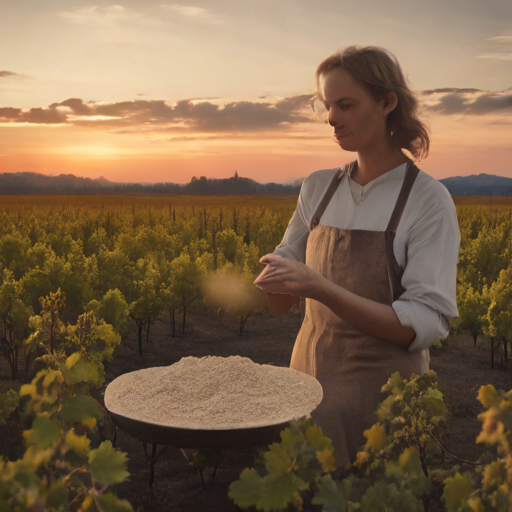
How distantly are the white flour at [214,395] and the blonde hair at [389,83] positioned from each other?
111 centimetres

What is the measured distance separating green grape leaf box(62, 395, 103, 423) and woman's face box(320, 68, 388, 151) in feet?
4.74

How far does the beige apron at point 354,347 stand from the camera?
206 cm

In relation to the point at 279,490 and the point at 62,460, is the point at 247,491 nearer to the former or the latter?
the point at 279,490

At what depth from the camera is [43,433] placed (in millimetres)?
1072

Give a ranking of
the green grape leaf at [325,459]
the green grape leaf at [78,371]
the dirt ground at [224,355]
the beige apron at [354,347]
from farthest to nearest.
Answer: the dirt ground at [224,355]
the beige apron at [354,347]
the green grape leaf at [78,371]
the green grape leaf at [325,459]

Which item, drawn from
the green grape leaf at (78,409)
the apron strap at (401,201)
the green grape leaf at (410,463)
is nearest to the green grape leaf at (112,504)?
the green grape leaf at (78,409)

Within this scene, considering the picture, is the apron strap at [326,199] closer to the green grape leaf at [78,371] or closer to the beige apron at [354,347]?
the beige apron at [354,347]

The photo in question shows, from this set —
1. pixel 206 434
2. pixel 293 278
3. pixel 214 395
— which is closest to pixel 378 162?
pixel 293 278

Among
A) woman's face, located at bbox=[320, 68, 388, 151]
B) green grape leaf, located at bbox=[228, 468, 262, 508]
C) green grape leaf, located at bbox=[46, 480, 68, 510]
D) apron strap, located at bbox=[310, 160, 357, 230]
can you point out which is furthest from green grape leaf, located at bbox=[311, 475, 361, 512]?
apron strap, located at bbox=[310, 160, 357, 230]

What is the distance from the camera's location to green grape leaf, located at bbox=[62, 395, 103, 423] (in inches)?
46.4

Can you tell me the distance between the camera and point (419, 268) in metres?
1.98

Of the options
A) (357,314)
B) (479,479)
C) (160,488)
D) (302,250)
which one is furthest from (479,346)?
(479,479)

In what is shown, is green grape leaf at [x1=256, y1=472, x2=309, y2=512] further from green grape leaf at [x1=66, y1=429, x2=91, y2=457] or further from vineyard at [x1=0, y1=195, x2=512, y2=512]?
green grape leaf at [x1=66, y1=429, x2=91, y2=457]

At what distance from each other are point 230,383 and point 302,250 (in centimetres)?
89
